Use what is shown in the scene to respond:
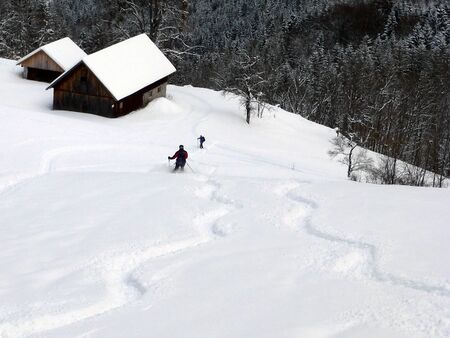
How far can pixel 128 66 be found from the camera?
40188 millimetres

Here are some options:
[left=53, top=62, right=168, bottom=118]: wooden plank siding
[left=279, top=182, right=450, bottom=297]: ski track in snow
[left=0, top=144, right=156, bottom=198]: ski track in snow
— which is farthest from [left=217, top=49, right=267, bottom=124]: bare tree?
[left=279, top=182, right=450, bottom=297]: ski track in snow

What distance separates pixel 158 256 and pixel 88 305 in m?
2.84

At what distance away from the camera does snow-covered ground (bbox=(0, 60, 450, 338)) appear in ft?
31.1

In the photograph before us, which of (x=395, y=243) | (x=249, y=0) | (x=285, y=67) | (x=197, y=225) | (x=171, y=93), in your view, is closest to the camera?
(x=395, y=243)

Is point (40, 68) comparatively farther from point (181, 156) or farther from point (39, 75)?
point (181, 156)

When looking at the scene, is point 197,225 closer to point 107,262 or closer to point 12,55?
point 107,262

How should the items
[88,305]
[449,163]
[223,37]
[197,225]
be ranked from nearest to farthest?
[88,305] < [197,225] < [449,163] < [223,37]

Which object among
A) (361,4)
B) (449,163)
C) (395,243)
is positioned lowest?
(449,163)

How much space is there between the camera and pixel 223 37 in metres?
145

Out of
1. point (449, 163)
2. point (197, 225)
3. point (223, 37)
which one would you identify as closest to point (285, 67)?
point (449, 163)

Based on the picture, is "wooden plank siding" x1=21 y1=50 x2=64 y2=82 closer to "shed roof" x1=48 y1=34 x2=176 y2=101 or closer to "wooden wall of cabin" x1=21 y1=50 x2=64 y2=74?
"wooden wall of cabin" x1=21 y1=50 x2=64 y2=74

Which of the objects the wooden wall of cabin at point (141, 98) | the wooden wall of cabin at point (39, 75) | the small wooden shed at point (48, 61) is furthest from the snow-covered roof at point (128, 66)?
the wooden wall of cabin at point (39, 75)

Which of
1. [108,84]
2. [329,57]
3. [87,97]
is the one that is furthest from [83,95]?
[329,57]

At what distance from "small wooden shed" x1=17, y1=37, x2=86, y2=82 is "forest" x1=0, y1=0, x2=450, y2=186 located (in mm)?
4709
